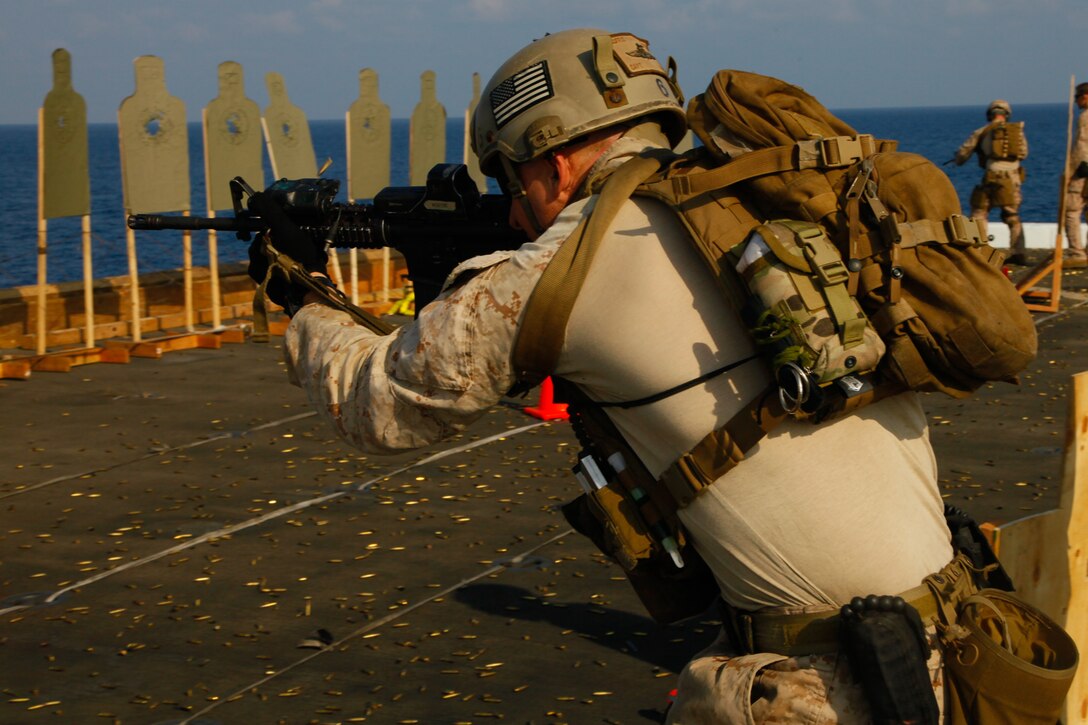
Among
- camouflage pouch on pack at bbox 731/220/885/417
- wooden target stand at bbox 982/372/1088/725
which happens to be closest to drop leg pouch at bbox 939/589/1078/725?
camouflage pouch on pack at bbox 731/220/885/417

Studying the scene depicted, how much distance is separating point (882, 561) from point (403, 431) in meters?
0.89

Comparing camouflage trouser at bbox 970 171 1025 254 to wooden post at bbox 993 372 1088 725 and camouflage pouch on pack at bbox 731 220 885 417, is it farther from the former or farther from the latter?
camouflage pouch on pack at bbox 731 220 885 417

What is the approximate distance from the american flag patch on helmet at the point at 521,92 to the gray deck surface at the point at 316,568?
256 cm

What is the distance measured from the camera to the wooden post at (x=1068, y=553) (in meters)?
3.74

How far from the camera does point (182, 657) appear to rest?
5.12 m

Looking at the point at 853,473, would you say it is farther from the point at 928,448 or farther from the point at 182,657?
the point at 182,657

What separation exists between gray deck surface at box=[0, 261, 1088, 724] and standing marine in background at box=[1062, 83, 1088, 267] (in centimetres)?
745

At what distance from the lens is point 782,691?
93.8 inches

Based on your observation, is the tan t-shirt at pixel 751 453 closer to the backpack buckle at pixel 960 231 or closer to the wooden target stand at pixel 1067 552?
the backpack buckle at pixel 960 231

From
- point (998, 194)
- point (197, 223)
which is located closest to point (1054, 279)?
point (998, 194)

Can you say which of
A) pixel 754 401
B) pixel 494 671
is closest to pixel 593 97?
pixel 754 401

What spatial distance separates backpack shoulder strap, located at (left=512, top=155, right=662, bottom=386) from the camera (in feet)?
7.60

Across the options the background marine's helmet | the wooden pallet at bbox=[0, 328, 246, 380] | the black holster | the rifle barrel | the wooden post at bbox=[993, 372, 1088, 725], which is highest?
the background marine's helmet

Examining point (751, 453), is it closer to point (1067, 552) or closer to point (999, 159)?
point (1067, 552)
